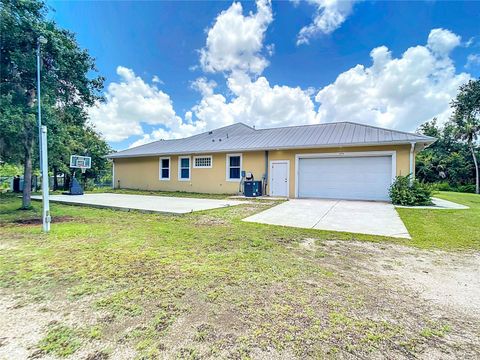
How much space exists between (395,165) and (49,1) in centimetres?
1375

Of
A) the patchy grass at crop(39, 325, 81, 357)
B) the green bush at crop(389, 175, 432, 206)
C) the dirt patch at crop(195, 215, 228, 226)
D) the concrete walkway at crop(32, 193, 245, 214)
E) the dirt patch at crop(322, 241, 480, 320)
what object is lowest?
the dirt patch at crop(322, 241, 480, 320)

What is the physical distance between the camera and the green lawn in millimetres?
1836

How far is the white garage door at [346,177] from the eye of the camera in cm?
1120

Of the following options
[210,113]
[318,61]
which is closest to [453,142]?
[318,61]

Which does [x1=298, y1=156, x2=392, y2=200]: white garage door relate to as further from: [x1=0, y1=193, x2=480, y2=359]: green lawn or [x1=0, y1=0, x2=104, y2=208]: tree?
[x1=0, y1=0, x2=104, y2=208]: tree

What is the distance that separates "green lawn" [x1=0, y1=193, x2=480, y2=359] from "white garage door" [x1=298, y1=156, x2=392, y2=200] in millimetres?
6678

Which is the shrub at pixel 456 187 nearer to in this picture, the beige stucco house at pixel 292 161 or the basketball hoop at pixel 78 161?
the beige stucco house at pixel 292 161

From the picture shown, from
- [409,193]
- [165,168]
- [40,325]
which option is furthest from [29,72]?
[409,193]

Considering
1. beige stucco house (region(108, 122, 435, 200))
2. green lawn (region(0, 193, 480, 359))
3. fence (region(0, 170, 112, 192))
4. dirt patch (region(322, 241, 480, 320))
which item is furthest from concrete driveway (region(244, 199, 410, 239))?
fence (region(0, 170, 112, 192))

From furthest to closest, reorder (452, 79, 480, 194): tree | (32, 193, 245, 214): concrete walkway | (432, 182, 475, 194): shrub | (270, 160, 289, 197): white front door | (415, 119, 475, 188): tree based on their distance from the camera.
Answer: (452, 79, 480, 194): tree, (415, 119, 475, 188): tree, (432, 182, 475, 194): shrub, (270, 160, 289, 197): white front door, (32, 193, 245, 214): concrete walkway

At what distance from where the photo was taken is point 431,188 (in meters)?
9.99

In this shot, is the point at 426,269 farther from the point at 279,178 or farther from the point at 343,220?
the point at 279,178

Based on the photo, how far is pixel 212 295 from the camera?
2.55m

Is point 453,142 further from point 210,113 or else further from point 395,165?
point 210,113
